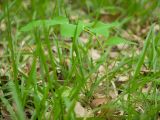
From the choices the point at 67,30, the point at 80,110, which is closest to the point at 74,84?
the point at 80,110

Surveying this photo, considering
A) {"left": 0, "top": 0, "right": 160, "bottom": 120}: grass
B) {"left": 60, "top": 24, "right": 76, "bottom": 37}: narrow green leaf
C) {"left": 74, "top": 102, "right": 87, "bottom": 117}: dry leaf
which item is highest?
{"left": 60, "top": 24, "right": 76, "bottom": 37}: narrow green leaf

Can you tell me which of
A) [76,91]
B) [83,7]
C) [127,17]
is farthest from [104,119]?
[83,7]

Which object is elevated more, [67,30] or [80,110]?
[67,30]

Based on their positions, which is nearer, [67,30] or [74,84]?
[67,30]

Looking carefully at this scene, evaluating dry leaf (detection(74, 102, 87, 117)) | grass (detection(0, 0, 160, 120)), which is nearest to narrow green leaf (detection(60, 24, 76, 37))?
grass (detection(0, 0, 160, 120))

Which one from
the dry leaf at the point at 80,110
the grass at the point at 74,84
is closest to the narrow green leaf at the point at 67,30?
the grass at the point at 74,84

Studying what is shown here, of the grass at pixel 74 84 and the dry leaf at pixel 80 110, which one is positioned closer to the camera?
the grass at pixel 74 84

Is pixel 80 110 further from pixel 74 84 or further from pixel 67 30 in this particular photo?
pixel 67 30

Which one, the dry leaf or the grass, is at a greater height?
the grass

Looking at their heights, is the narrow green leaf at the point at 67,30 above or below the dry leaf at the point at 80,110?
above

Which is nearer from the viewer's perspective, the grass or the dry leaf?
the grass

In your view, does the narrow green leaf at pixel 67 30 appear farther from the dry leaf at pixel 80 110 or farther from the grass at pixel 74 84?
the dry leaf at pixel 80 110

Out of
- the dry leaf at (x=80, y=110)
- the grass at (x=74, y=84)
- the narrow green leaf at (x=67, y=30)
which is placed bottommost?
the dry leaf at (x=80, y=110)

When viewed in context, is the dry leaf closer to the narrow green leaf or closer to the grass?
the grass
